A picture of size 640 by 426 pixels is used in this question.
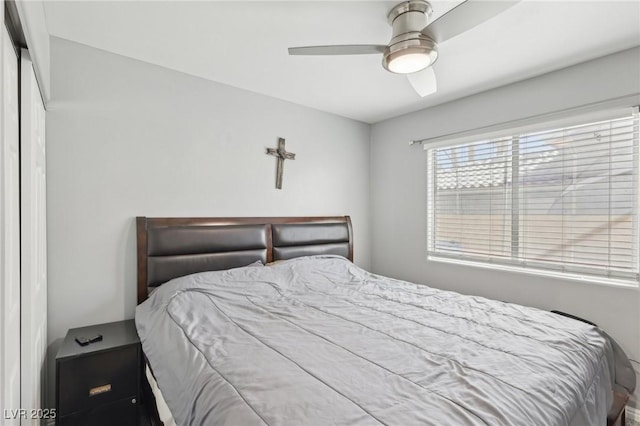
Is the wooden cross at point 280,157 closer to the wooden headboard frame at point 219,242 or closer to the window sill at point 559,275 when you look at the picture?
the wooden headboard frame at point 219,242

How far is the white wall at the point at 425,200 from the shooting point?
7.27 ft

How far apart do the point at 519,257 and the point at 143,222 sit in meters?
3.07

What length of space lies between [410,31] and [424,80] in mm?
426

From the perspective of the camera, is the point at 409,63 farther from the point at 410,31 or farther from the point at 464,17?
the point at 464,17

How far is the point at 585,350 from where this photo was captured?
5.12 feet

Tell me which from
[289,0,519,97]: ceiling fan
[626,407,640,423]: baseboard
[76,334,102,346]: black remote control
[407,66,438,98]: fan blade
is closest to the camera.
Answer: [289,0,519,97]: ceiling fan

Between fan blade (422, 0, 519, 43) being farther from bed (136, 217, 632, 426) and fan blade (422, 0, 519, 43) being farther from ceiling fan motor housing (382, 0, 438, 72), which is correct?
bed (136, 217, 632, 426)

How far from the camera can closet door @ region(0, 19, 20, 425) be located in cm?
85

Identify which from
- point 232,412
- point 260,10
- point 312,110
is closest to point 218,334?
point 232,412

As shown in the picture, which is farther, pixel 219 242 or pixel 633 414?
pixel 219 242

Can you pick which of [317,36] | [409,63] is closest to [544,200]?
[409,63]

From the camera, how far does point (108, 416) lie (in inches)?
71.4

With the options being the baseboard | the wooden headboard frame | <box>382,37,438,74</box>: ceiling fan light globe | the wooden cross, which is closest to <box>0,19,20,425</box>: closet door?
the wooden headboard frame

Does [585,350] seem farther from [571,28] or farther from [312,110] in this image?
[312,110]
